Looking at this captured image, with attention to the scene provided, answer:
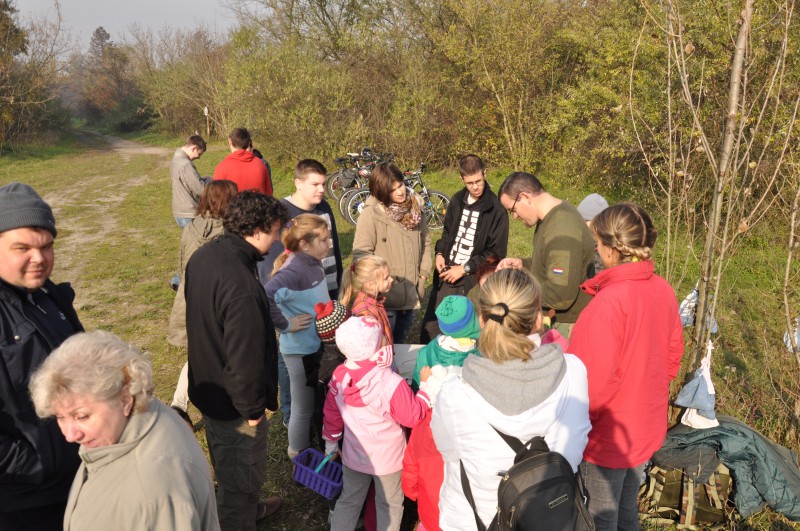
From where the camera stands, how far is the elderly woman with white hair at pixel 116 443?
1.44 m

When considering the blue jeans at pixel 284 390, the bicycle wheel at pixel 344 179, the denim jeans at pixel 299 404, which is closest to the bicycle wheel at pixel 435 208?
the bicycle wheel at pixel 344 179

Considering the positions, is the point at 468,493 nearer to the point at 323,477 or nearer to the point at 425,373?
the point at 425,373

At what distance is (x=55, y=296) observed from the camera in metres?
2.11

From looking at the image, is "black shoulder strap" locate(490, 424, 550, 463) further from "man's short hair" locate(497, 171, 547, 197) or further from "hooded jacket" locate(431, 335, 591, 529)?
"man's short hair" locate(497, 171, 547, 197)

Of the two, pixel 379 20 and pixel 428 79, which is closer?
pixel 428 79

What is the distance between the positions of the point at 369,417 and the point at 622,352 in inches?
46.5

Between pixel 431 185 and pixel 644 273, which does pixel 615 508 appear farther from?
pixel 431 185

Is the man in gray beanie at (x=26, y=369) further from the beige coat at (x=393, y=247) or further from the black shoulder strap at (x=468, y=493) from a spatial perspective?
the beige coat at (x=393, y=247)

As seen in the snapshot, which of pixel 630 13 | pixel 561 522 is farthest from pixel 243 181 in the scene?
pixel 630 13

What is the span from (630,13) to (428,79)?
5.58m

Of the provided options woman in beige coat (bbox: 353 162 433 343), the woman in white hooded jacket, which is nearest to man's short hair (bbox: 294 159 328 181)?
woman in beige coat (bbox: 353 162 433 343)

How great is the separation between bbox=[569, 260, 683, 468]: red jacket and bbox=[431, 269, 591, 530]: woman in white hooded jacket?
32cm

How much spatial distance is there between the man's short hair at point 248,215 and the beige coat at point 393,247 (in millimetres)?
1432

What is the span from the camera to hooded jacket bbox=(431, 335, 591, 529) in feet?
5.64
